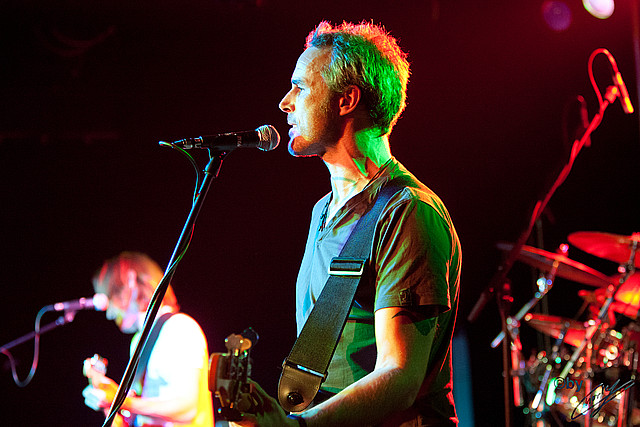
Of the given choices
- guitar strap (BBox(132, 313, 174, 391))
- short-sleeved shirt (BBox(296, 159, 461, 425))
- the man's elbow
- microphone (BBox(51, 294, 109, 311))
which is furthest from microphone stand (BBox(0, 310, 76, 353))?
the man's elbow

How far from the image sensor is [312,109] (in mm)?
1985

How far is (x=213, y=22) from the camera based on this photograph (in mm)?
4922

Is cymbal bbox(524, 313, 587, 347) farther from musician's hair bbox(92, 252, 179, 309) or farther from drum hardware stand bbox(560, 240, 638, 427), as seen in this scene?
musician's hair bbox(92, 252, 179, 309)

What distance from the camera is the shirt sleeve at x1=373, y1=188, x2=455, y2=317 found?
1460mm

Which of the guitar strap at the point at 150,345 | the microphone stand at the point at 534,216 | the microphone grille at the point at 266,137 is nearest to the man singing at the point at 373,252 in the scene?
the microphone grille at the point at 266,137

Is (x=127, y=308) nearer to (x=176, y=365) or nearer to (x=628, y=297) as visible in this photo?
(x=176, y=365)

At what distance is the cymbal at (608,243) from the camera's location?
3.96 metres

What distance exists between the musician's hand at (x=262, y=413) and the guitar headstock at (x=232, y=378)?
0.02 m

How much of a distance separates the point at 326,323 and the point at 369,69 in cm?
92

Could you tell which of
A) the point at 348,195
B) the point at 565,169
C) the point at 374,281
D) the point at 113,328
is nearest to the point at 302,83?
the point at 348,195

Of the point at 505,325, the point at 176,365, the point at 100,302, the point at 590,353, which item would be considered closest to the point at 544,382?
the point at 590,353

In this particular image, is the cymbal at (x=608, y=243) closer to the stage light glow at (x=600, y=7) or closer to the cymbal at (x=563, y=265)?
the cymbal at (x=563, y=265)

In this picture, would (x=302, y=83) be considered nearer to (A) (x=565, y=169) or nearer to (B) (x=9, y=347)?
(A) (x=565, y=169)

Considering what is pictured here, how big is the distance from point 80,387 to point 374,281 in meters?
4.08
